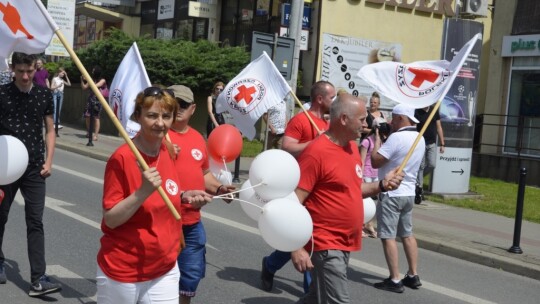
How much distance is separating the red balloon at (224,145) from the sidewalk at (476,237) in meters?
4.27

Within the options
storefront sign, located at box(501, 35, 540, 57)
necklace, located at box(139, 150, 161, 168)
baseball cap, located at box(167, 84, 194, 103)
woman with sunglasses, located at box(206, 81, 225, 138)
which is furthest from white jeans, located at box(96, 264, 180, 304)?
storefront sign, located at box(501, 35, 540, 57)

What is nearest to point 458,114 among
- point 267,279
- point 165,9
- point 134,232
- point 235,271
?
point 235,271

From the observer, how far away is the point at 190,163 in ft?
17.1

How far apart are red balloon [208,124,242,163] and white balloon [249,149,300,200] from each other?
4.14ft

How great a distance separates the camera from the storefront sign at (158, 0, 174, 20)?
30.6 m

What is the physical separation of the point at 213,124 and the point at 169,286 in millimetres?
11336

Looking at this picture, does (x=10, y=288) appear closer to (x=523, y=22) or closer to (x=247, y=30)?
(x=523, y=22)

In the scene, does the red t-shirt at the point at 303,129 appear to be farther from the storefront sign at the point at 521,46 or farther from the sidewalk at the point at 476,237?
the storefront sign at the point at 521,46

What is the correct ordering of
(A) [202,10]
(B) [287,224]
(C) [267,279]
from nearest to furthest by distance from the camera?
(B) [287,224] < (C) [267,279] < (A) [202,10]

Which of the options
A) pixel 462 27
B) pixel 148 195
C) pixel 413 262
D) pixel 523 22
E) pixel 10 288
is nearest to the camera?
pixel 148 195

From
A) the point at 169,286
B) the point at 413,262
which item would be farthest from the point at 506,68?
the point at 169,286

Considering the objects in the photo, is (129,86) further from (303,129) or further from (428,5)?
(428,5)

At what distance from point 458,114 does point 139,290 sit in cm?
1120

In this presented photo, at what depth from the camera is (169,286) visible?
401cm
